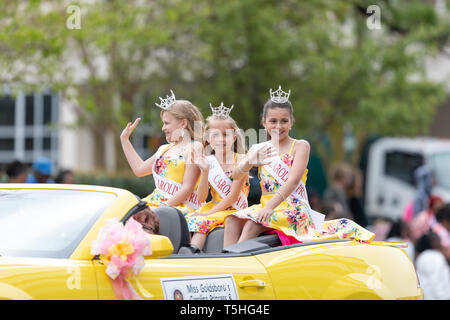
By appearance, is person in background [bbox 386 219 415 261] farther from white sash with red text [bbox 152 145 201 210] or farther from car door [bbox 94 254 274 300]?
car door [bbox 94 254 274 300]

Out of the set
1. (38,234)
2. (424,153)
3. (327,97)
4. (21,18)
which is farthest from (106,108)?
(38,234)

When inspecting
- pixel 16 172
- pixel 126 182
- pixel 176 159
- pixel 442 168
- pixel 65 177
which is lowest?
pixel 126 182

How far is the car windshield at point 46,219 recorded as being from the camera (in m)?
4.57

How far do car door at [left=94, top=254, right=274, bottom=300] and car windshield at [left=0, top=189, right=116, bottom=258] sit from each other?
0.26 metres

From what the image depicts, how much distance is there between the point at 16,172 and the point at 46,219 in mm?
5333

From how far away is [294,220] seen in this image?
5.86m

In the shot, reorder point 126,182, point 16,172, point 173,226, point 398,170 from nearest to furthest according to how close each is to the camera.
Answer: point 173,226
point 16,172
point 126,182
point 398,170

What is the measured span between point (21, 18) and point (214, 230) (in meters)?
7.05

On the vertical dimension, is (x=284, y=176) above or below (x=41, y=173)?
above

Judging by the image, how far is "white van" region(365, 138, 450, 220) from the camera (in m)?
18.1

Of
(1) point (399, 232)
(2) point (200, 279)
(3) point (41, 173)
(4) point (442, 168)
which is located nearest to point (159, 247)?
(2) point (200, 279)

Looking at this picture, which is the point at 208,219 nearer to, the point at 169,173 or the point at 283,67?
the point at 169,173

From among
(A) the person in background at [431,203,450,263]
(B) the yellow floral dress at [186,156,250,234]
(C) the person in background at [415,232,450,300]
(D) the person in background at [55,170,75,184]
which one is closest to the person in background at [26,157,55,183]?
(D) the person in background at [55,170,75,184]
